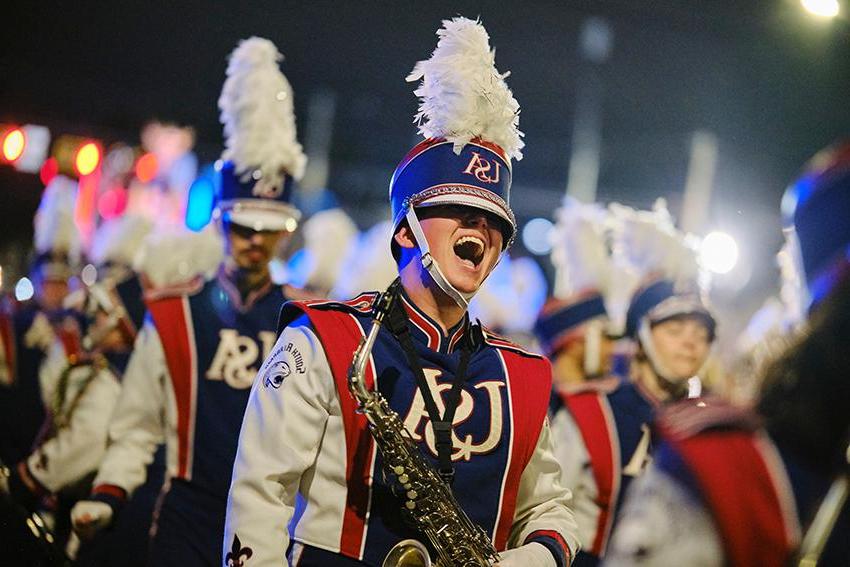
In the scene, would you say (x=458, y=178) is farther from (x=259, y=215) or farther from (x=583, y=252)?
(x=583, y=252)

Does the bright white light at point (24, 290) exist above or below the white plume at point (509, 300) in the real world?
below

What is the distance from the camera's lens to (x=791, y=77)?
36.9 ft

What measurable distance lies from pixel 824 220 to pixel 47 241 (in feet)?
31.4

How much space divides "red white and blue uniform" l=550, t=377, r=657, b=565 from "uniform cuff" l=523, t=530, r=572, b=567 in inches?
93.2

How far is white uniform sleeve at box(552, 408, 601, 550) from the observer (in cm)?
606

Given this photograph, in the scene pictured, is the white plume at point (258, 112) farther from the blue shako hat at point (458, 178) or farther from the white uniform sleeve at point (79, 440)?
the blue shako hat at point (458, 178)

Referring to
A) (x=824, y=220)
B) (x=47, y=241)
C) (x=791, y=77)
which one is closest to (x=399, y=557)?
(x=824, y=220)

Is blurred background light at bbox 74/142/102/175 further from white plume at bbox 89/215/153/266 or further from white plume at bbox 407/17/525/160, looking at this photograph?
white plume at bbox 407/17/525/160

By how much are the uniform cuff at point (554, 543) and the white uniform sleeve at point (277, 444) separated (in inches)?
32.1

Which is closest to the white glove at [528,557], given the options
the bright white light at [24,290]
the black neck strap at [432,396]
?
the black neck strap at [432,396]

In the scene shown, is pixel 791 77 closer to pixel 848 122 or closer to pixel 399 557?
pixel 848 122

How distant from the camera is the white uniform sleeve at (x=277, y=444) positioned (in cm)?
321

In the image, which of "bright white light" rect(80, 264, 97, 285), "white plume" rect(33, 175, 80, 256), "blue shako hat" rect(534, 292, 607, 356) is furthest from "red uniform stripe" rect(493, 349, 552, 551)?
"bright white light" rect(80, 264, 97, 285)

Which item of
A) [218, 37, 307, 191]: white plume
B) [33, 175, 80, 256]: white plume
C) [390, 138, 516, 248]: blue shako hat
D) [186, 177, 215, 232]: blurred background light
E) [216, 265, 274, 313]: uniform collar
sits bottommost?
[216, 265, 274, 313]: uniform collar
